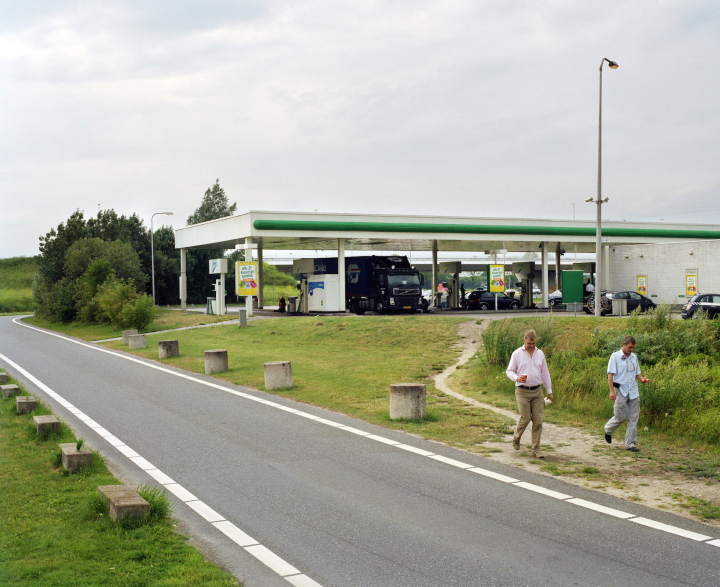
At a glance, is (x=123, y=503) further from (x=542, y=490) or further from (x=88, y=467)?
(x=542, y=490)

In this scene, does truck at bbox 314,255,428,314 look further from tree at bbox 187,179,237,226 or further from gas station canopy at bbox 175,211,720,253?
tree at bbox 187,179,237,226

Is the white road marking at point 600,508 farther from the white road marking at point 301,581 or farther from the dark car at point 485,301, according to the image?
the dark car at point 485,301

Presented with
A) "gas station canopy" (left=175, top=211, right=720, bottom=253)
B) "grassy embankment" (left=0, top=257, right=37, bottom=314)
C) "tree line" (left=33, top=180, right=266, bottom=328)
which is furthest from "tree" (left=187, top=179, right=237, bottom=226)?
"gas station canopy" (left=175, top=211, right=720, bottom=253)

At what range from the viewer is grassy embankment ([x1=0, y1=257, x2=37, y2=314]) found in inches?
3492

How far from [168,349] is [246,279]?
1443 cm

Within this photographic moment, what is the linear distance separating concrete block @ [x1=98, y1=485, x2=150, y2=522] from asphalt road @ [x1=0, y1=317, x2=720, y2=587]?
1.49 feet

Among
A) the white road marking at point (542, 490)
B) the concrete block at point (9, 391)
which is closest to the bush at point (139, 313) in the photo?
the concrete block at point (9, 391)

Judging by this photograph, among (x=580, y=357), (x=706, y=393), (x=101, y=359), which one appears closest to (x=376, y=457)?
(x=706, y=393)

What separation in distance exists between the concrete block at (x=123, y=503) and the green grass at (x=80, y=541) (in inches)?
3.6

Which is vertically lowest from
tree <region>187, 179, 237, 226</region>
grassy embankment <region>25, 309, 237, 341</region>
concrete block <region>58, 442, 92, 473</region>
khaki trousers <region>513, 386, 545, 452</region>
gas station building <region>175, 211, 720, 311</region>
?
grassy embankment <region>25, 309, 237, 341</region>

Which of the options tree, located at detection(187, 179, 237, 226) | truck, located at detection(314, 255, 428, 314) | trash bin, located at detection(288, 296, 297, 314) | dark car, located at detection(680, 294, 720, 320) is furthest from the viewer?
tree, located at detection(187, 179, 237, 226)

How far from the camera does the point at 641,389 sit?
40.0 ft

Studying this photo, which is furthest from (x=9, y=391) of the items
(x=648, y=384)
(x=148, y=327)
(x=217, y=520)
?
(x=148, y=327)

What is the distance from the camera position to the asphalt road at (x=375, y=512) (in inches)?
216
